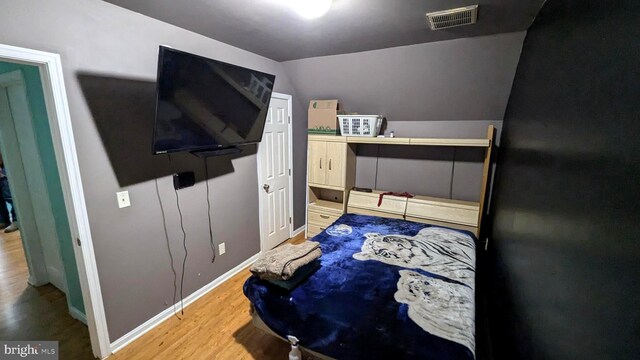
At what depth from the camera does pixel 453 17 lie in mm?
1719

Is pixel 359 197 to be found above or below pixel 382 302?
above

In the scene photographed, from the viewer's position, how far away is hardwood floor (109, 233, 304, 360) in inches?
71.6

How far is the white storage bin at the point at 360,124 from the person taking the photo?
2.96 metres

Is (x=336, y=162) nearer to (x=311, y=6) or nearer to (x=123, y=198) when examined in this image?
(x=311, y=6)

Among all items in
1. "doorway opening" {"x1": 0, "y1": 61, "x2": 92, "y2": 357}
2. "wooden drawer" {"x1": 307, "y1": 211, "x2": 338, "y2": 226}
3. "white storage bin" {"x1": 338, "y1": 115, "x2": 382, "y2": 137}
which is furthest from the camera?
"wooden drawer" {"x1": 307, "y1": 211, "x2": 338, "y2": 226}

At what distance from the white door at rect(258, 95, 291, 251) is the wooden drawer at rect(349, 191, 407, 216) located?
0.96 metres

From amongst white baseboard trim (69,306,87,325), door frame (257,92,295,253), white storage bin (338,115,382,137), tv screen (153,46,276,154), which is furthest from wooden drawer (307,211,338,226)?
white baseboard trim (69,306,87,325)

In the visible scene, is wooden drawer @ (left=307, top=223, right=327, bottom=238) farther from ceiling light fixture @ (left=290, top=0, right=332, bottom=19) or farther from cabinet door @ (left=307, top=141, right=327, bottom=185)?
ceiling light fixture @ (left=290, top=0, right=332, bottom=19)

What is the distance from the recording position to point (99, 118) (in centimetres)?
164

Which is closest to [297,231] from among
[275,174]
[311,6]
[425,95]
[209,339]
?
[275,174]

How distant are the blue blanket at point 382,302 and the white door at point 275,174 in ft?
4.14

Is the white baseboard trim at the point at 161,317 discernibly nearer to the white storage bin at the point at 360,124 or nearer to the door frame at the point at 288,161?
the door frame at the point at 288,161

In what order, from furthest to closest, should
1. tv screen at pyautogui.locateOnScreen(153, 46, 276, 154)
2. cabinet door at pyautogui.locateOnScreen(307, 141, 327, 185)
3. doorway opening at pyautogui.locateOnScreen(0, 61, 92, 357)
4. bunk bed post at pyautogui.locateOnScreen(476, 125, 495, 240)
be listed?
1. cabinet door at pyautogui.locateOnScreen(307, 141, 327, 185)
2. bunk bed post at pyautogui.locateOnScreen(476, 125, 495, 240)
3. doorway opening at pyautogui.locateOnScreen(0, 61, 92, 357)
4. tv screen at pyautogui.locateOnScreen(153, 46, 276, 154)

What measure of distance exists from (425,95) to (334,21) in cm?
140
